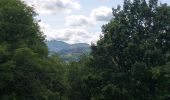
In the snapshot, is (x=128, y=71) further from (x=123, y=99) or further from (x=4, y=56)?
(x=4, y=56)

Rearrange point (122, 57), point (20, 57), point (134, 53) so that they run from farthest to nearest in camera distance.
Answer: point (122, 57), point (134, 53), point (20, 57)

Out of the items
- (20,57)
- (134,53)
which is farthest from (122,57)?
(20,57)

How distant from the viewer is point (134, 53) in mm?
46781

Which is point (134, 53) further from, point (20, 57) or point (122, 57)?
point (20, 57)

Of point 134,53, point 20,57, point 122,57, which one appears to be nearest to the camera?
point 20,57

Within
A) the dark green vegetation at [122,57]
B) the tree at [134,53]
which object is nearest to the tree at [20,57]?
the dark green vegetation at [122,57]

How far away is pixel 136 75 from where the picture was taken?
45.8m

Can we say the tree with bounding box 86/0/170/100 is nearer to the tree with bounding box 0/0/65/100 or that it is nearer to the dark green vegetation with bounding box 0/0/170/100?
the dark green vegetation with bounding box 0/0/170/100

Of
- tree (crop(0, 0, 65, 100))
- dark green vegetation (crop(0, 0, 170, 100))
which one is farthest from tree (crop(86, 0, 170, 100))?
tree (crop(0, 0, 65, 100))

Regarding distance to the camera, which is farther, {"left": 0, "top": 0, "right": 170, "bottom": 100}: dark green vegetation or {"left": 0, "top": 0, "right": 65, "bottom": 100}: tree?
{"left": 0, "top": 0, "right": 170, "bottom": 100}: dark green vegetation

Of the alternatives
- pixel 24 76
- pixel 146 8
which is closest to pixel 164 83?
pixel 146 8

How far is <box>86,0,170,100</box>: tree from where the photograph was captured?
45.8m

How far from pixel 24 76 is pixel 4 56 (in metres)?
3.48

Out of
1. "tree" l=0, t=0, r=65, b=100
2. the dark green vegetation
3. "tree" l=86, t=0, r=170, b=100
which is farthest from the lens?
"tree" l=86, t=0, r=170, b=100
